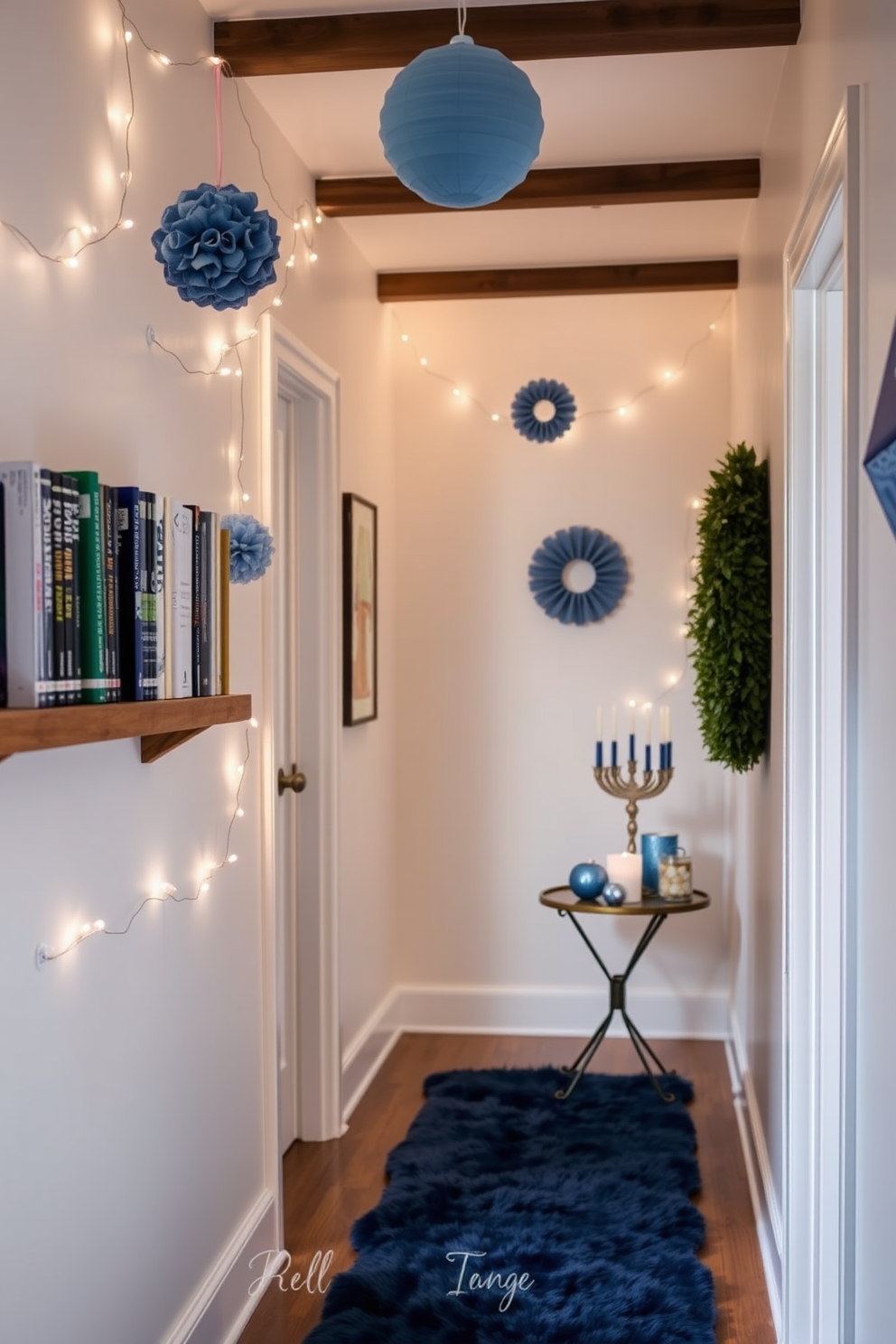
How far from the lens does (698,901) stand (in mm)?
3916

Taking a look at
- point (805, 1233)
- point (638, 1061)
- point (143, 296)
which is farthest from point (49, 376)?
point (638, 1061)

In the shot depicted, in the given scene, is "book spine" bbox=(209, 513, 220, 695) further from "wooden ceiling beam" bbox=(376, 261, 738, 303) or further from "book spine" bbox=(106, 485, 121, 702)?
"wooden ceiling beam" bbox=(376, 261, 738, 303)

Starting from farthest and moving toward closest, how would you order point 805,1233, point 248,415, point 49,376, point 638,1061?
point 638,1061, point 248,415, point 805,1233, point 49,376

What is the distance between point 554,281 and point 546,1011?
266cm

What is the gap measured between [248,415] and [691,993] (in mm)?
2850

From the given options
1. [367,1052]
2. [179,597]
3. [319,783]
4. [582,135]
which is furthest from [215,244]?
[367,1052]

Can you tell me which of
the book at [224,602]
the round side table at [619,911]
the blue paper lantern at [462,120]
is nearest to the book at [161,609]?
the book at [224,602]

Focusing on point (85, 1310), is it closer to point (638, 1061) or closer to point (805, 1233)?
point (805, 1233)

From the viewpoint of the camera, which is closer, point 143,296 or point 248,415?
point 143,296

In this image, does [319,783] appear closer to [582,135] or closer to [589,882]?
[589,882]

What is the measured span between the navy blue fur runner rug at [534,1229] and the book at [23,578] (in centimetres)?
168

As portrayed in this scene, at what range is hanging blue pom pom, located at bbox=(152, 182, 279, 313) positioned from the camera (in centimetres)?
195

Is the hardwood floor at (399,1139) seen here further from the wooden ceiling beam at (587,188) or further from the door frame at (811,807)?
the wooden ceiling beam at (587,188)

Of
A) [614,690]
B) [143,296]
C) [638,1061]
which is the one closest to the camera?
[143,296]
